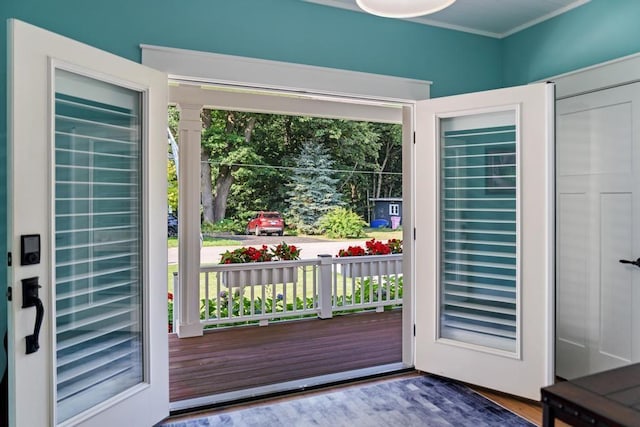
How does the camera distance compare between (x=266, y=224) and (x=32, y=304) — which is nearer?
(x=32, y=304)

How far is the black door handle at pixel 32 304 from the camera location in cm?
177

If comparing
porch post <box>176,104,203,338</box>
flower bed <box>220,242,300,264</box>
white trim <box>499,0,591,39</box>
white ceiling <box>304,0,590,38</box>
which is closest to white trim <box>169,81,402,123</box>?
porch post <box>176,104,203,338</box>

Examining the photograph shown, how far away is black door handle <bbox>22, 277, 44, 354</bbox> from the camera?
1.77m

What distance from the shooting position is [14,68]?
5.72ft

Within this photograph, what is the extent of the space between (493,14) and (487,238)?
5.61 feet

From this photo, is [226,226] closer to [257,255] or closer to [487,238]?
[257,255]

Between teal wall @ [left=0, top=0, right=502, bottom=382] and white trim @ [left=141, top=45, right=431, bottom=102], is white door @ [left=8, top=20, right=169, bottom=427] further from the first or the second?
teal wall @ [left=0, top=0, right=502, bottom=382]

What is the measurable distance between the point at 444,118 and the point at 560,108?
2.98ft

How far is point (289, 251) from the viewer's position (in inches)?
209

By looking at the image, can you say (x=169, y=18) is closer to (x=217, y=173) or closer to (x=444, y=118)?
(x=444, y=118)

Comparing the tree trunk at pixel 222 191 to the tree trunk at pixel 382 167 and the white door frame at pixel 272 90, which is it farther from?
the tree trunk at pixel 382 167

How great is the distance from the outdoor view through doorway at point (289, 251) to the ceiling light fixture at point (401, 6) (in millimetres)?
2571

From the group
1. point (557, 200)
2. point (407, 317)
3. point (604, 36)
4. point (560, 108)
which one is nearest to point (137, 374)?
point (407, 317)

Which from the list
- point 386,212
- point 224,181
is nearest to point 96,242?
point 224,181
